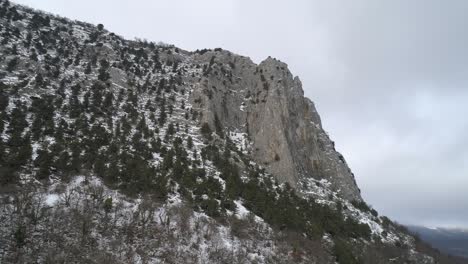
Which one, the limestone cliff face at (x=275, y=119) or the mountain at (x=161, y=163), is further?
the limestone cliff face at (x=275, y=119)

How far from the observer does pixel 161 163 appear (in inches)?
1481

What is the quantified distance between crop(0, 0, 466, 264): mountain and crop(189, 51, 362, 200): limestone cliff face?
24cm

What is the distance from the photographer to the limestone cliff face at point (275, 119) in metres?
50.7

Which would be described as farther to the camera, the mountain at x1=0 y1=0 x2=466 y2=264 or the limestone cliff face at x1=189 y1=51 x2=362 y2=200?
the limestone cliff face at x1=189 y1=51 x2=362 y2=200

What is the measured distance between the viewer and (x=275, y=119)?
5466cm

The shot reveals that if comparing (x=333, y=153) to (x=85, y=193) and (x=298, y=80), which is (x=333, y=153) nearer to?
(x=298, y=80)

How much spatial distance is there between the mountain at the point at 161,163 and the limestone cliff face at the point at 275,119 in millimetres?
240

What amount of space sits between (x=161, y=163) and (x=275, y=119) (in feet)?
74.8

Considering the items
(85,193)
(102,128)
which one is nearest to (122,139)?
(102,128)

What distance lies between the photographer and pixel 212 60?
236ft

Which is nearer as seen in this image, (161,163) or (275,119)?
(161,163)

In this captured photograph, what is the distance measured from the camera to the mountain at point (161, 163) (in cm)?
2562

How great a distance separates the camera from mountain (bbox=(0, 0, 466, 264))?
84.1 feet

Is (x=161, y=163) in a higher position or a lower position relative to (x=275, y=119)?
lower
